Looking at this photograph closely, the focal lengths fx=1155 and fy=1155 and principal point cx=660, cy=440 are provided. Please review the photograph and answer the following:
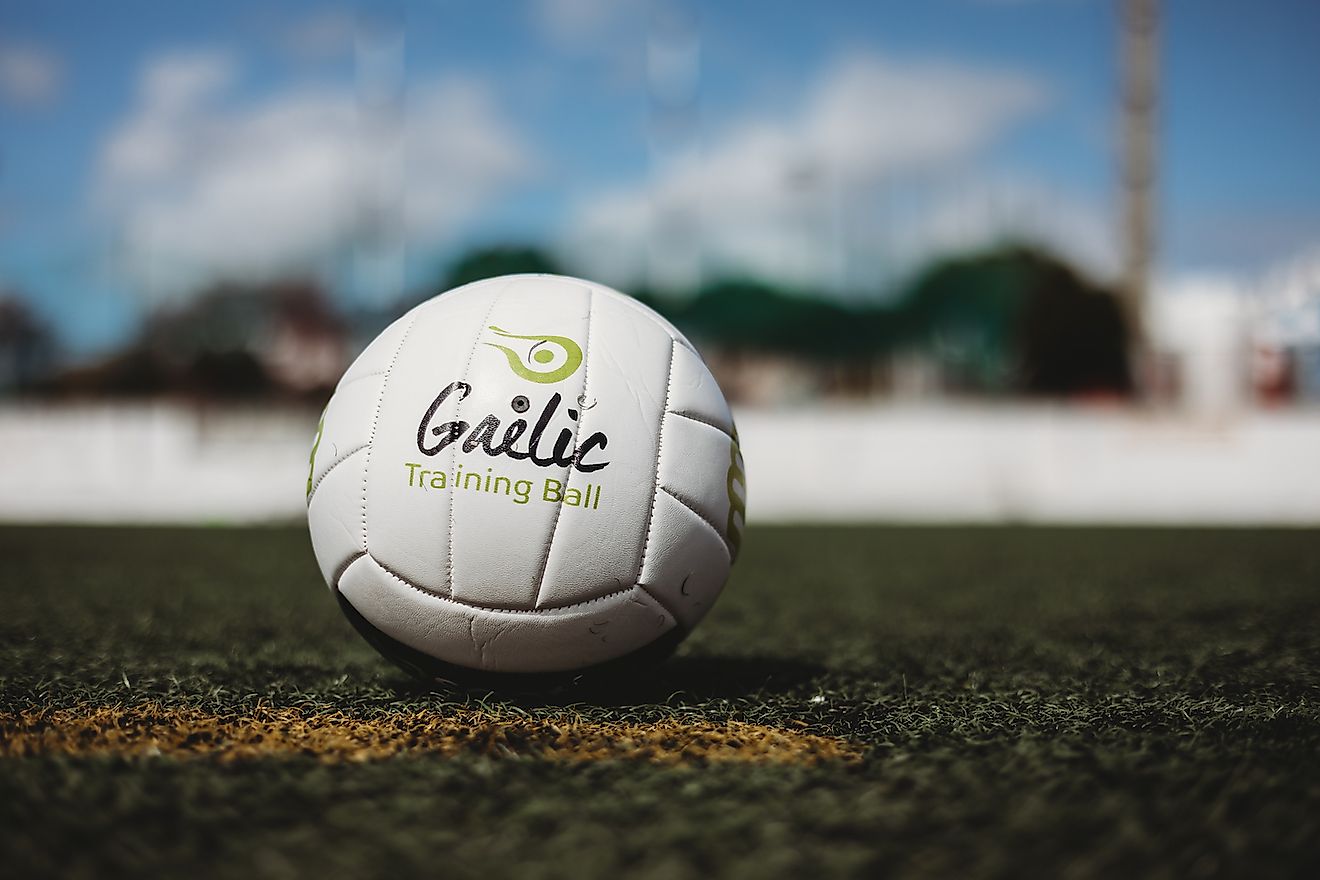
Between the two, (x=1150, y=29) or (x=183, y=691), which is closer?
(x=183, y=691)

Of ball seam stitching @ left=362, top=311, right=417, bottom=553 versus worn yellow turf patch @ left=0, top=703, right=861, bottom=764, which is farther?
ball seam stitching @ left=362, top=311, right=417, bottom=553

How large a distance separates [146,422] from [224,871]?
49.6ft

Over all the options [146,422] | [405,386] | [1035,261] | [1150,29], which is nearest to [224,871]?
[405,386]

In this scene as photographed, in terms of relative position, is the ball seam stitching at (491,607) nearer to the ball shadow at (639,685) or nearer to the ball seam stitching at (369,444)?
the ball seam stitching at (369,444)

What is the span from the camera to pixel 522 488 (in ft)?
10.2

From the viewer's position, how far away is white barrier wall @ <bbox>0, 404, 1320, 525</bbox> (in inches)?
611

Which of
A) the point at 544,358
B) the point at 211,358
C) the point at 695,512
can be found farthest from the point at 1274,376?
the point at 211,358

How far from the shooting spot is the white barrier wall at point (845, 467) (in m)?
15.5

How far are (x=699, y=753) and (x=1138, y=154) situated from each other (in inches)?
1210

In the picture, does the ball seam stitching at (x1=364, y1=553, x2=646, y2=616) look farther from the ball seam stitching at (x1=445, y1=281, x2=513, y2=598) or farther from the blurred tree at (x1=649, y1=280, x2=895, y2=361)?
the blurred tree at (x1=649, y1=280, x2=895, y2=361)

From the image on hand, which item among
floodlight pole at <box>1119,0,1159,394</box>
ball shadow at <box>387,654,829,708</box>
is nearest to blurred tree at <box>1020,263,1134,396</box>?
floodlight pole at <box>1119,0,1159,394</box>

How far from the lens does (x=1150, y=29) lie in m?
28.4

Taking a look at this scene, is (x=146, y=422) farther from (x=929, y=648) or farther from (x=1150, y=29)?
(x=1150, y=29)

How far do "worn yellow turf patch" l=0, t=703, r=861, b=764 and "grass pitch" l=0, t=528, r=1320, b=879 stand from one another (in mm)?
12
